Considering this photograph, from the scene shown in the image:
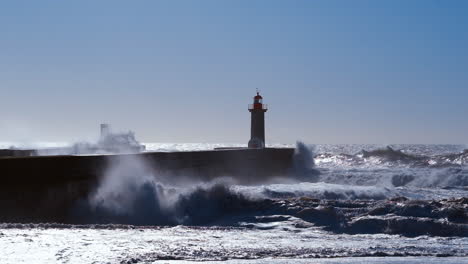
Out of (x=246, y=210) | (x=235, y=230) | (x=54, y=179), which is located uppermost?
(x=54, y=179)

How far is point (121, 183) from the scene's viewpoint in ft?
42.4

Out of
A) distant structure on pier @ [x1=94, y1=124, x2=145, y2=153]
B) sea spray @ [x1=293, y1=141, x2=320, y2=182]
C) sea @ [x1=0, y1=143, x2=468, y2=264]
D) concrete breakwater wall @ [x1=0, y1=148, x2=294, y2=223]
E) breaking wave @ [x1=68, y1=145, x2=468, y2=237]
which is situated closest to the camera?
sea @ [x1=0, y1=143, x2=468, y2=264]

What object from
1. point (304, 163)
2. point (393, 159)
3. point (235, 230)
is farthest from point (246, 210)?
point (393, 159)

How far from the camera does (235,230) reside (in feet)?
33.1

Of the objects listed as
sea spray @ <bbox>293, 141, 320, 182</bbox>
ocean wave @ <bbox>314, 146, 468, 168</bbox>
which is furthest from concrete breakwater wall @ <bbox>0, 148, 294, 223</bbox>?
ocean wave @ <bbox>314, 146, 468, 168</bbox>

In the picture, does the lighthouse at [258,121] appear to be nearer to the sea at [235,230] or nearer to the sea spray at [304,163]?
the sea spray at [304,163]

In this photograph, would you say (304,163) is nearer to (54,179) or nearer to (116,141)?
(116,141)

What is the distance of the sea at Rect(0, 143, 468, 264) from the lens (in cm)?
746

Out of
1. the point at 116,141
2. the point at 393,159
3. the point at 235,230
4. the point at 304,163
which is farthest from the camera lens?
the point at 393,159

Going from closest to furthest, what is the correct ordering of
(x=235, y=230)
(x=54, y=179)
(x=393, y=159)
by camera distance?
(x=235, y=230) → (x=54, y=179) → (x=393, y=159)

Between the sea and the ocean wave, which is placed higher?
the ocean wave

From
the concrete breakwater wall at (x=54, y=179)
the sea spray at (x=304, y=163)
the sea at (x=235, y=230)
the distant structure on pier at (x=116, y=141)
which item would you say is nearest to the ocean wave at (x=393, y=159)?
the sea spray at (x=304, y=163)

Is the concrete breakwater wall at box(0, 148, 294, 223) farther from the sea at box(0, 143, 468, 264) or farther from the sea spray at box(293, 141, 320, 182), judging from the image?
the sea spray at box(293, 141, 320, 182)

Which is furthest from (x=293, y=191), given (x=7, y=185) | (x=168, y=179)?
(x=7, y=185)
